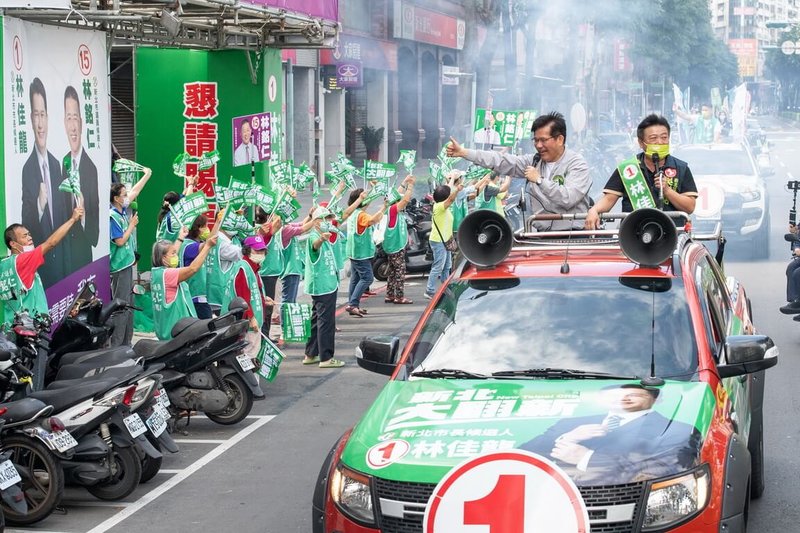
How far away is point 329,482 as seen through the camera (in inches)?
211

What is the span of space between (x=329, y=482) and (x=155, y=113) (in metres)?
12.7

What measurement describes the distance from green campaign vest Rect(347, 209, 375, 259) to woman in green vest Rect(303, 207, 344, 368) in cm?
262

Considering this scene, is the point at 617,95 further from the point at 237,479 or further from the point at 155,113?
the point at 237,479

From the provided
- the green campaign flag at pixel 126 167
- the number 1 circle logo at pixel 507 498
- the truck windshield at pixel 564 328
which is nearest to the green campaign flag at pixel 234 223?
the green campaign flag at pixel 126 167

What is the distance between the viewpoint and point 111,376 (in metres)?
8.23

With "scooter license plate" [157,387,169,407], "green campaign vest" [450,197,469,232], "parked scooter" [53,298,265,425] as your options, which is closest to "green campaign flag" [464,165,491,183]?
"green campaign vest" [450,197,469,232]

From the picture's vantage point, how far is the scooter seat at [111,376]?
322 inches

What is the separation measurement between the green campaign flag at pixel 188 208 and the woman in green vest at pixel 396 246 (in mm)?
5368

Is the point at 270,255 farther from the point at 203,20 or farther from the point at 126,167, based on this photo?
the point at 203,20

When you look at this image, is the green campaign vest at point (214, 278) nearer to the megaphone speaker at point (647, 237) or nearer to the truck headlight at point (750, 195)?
the megaphone speaker at point (647, 237)

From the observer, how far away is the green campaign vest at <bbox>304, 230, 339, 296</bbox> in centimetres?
1240

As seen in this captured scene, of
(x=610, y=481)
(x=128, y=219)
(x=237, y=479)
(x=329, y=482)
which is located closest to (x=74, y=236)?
(x=128, y=219)

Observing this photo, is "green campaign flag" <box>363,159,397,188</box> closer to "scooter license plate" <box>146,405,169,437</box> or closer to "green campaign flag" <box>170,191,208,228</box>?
"green campaign flag" <box>170,191,208,228</box>

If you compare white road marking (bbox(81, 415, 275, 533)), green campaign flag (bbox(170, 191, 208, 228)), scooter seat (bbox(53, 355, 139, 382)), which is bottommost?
white road marking (bbox(81, 415, 275, 533))
